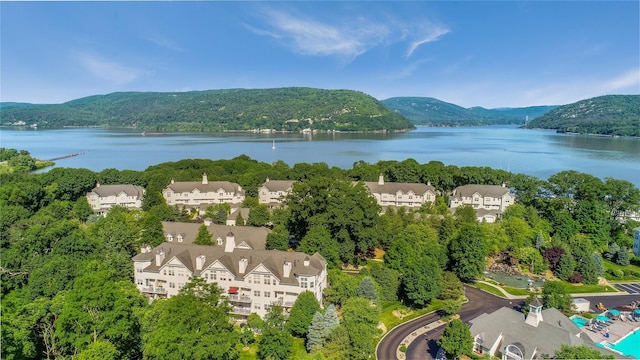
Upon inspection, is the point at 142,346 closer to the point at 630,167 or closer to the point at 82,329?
the point at 82,329

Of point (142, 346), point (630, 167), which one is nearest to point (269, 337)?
point (142, 346)

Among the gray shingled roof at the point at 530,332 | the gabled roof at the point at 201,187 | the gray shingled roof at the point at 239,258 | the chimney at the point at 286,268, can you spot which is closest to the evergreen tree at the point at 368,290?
the gray shingled roof at the point at 239,258

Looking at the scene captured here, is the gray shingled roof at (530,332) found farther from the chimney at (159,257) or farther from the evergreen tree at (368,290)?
the chimney at (159,257)

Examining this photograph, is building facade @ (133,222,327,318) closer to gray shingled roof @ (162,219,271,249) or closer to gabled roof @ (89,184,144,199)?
gray shingled roof @ (162,219,271,249)

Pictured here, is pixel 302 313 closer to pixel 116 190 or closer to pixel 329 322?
pixel 329 322

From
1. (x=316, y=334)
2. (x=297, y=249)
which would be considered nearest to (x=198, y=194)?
(x=297, y=249)

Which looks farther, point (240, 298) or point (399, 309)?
point (399, 309)
